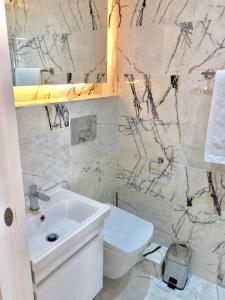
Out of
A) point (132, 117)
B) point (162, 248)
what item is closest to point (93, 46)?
point (132, 117)

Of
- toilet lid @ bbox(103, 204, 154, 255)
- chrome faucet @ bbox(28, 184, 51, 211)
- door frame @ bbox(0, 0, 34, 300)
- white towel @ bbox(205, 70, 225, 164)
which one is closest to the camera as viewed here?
door frame @ bbox(0, 0, 34, 300)

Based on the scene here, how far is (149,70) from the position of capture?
179 cm

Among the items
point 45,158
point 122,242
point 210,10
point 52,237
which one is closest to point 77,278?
point 52,237

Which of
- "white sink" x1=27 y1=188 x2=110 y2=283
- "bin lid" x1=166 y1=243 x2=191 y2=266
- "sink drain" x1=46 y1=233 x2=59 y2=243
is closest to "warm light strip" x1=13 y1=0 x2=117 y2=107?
"white sink" x1=27 y1=188 x2=110 y2=283

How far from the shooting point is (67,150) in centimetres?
163

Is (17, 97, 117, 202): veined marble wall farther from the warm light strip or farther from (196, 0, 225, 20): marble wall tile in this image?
(196, 0, 225, 20): marble wall tile

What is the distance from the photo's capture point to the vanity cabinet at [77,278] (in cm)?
111

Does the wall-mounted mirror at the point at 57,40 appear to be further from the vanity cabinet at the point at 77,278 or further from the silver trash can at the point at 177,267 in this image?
the silver trash can at the point at 177,267

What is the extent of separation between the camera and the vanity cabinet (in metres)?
1.11

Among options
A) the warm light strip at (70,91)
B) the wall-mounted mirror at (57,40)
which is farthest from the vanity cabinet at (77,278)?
the wall-mounted mirror at (57,40)

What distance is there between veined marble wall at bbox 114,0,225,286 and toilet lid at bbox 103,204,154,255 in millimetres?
310

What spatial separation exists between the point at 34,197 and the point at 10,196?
723mm

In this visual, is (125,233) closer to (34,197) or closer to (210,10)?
(34,197)

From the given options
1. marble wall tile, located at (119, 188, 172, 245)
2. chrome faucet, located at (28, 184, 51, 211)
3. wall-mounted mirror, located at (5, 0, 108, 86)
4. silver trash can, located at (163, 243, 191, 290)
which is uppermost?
wall-mounted mirror, located at (5, 0, 108, 86)
